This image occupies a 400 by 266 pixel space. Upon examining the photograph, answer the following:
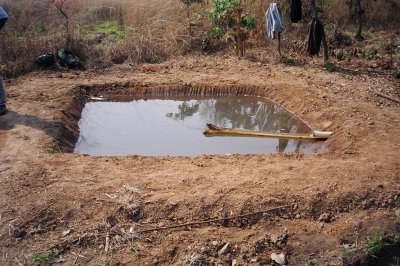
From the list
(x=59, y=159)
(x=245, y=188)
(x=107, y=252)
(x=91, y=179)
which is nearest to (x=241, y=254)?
(x=245, y=188)

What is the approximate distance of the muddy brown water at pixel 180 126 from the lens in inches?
256

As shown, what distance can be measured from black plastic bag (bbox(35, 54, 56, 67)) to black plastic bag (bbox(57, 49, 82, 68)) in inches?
7.2

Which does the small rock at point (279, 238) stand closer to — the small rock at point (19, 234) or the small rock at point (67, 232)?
the small rock at point (67, 232)

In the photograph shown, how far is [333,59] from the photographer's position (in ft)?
31.7

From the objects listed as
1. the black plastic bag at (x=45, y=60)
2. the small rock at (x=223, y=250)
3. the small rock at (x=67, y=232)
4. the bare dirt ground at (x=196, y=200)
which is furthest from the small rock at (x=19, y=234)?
the black plastic bag at (x=45, y=60)

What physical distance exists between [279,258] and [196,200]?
105cm

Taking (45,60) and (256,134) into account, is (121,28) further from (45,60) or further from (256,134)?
(256,134)

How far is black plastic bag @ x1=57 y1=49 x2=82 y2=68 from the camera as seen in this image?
9.54 m

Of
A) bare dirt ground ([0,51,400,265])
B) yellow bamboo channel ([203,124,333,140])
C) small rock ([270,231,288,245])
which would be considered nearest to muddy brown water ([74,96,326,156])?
yellow bamboo channel ([203,124,333,140])

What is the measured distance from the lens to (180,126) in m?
7.46

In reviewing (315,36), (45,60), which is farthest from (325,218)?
(45,60)

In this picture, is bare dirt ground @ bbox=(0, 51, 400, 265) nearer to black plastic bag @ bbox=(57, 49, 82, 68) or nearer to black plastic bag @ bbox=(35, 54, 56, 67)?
black plastic bag @ bbox=(35, 54, 56, 67)

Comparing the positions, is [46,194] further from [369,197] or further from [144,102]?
[144,102]

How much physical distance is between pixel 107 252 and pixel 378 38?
30.5ft
